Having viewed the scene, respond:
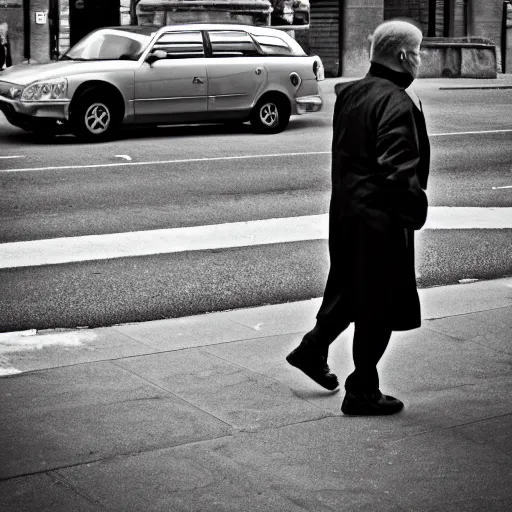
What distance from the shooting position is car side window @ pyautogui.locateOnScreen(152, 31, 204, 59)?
16.2 m

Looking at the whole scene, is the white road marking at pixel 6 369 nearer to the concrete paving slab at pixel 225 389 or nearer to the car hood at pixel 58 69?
the concrete paving slab at pixel 225 389

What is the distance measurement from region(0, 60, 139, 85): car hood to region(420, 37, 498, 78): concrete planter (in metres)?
14.3

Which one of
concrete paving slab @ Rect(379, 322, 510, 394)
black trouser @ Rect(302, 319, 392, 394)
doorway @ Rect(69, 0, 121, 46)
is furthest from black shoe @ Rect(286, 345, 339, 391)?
doorway @ Rect(69, 0, 121, 46)

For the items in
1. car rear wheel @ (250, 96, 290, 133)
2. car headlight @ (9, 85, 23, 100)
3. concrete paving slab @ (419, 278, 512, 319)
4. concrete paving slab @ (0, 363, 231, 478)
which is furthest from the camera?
car rear wheel @ (250, 96, 290, 133)

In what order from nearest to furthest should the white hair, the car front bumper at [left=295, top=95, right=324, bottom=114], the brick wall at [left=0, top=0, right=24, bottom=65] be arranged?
the white hair
the car front bumper at [left=295, top=95, right=324, bottom=114]
the brick wall at [left=0, top=0, right=24, bottom=65]

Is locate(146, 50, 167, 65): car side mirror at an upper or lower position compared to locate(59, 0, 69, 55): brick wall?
lower

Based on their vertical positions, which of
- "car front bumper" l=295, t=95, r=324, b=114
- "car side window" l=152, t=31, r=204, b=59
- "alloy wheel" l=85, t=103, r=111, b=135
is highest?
"car side window" l=152, t=31, r=204, b=59

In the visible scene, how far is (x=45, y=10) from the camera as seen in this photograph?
26.3 meters

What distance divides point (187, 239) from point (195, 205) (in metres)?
1.65

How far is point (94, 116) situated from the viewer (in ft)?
51.1

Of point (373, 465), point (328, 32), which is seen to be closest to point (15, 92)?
point (373, 465)

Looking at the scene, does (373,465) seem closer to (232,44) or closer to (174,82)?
(174,82)

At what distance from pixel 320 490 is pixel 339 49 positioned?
2544cm

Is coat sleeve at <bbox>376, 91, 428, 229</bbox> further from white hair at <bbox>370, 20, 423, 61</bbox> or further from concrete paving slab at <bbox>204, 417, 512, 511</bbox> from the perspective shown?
concrete paving slab at <bbox>204, 417, 512, 511</bbox>
